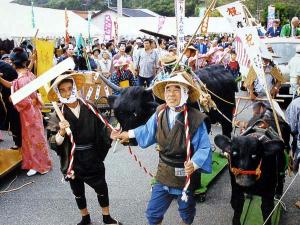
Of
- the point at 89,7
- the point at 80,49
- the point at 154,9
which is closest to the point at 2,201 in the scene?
the point at 80,49

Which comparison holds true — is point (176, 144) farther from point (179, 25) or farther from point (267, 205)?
point (179, 25)

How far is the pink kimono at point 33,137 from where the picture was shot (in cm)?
580

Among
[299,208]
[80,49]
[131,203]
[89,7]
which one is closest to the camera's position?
[299,208]

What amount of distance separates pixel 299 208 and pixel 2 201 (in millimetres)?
3911

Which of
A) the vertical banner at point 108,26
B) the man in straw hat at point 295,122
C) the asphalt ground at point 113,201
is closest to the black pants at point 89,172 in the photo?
the asphalt ground at point 113,201

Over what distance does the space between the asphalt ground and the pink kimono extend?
0.20 meters

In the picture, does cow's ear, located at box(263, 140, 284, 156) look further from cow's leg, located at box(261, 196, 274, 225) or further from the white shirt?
the white shirt

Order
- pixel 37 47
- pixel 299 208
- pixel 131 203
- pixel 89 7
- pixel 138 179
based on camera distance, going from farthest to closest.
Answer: pixel 89 7 < pixel 37 47 < pixel 138 179 < pixel 131 203 < pixel 299 208

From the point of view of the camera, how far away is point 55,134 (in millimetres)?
3898

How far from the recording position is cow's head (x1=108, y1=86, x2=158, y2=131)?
13.5ft

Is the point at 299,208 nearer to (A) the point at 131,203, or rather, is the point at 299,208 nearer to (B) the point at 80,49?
(A) the point at 131,203

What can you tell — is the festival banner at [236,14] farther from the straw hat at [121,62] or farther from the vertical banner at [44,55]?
the straw hat at [121,62]

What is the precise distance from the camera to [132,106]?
4121 mm

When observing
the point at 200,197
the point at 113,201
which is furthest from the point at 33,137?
the point at 200,197
